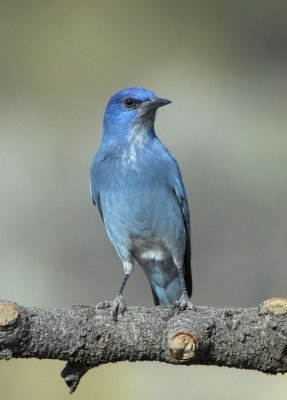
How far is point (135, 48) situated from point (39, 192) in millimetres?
1700

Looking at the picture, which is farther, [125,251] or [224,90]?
[224,90]

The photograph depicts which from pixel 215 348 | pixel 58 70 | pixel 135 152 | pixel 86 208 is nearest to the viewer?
pixel 215 348

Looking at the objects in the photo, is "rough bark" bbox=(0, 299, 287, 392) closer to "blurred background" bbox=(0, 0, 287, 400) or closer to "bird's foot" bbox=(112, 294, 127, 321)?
"bird's foot" bbox=(112, 294, 127, 321)

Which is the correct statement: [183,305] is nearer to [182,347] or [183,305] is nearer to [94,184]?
[182,347]

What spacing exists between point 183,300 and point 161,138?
367 cm

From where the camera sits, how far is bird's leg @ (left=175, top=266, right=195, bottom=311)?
4740mm

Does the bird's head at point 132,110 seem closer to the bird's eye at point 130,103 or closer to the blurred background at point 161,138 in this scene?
the bird's eye at point 130,103

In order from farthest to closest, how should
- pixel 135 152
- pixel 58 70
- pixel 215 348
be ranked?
pixel 58 70 < pixel 135 152 < pixel 215 348

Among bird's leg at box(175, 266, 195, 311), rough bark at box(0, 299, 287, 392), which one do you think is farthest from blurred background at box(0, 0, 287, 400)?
rough bark at box(0, 299, 287, 392)

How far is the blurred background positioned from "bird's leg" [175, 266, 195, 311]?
1965 mm

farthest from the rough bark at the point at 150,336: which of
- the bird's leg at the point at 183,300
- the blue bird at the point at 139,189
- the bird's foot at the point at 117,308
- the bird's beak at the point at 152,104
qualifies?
the bird's beak at the point at 152,104

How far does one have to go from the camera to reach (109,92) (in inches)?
362

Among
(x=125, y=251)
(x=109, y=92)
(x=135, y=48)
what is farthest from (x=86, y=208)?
(x=125, y=251)

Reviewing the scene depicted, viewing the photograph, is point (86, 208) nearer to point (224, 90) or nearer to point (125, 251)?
point (224, 90)
